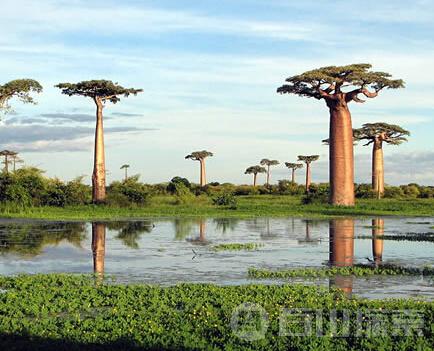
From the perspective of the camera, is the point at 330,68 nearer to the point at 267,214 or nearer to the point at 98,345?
the point at 267,214

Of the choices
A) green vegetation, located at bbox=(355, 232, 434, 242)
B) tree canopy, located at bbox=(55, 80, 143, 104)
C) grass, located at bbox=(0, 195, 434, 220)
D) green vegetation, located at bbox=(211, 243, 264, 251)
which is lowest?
green vegetation, located at bbox=(211, 243, 264, 251)

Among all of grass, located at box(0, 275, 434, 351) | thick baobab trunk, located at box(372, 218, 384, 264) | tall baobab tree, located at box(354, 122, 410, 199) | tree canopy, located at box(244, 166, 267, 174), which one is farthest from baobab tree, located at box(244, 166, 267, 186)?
grass, located at box(0, 275, 434, 351)

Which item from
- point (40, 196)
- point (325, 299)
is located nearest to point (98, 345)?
point (325, 299)

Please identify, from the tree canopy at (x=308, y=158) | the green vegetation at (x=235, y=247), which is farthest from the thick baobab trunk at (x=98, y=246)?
the tree canopy at (x=308, y=158)

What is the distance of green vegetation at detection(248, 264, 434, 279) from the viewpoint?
1185 cm

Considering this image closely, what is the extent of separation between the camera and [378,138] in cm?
4694

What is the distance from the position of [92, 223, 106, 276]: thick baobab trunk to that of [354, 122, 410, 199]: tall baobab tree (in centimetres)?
2655

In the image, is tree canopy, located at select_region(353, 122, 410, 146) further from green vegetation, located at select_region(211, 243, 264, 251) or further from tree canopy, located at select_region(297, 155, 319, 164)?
green vegetation, located at select_region(211, 243, 264, 251)

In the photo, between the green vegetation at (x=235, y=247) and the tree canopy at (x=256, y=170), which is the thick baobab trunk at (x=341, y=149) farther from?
the tree canopy at (x=256, y=170)

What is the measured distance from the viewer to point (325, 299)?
887 centimetres

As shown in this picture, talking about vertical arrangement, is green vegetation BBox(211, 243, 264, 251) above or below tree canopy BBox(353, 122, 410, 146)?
below

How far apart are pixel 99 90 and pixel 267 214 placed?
9.54 m

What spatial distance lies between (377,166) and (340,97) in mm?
15279

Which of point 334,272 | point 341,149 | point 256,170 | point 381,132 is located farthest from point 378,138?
point 334,272
